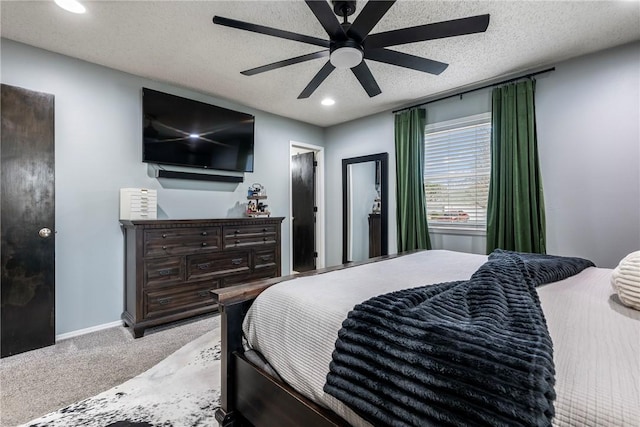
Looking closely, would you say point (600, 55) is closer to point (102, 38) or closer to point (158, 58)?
point (158, 58)

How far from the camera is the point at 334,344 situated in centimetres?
98

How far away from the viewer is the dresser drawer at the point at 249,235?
10.7 ft

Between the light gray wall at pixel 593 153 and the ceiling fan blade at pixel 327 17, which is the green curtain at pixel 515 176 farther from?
the ceiling fan blade at pixel 327 17

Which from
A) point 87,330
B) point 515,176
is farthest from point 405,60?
point 87,330

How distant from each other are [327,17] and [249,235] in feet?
8.06

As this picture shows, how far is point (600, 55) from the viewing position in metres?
2.62

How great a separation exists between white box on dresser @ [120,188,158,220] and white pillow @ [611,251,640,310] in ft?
11.2

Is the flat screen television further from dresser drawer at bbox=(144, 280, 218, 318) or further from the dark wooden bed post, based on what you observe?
the dark wooden bed post

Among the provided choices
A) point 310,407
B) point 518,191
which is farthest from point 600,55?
point 310,407

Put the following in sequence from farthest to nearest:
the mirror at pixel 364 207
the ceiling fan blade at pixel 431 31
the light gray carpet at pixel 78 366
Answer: the mirror at pixel 364 207 → the light gray carpet at pixel 78 366 → the ceiling fan blade at pixel 431 31

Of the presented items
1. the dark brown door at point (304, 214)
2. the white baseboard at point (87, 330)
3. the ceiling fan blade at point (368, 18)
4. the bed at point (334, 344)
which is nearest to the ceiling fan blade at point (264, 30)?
the ceiling fan blade at point (368, 18)

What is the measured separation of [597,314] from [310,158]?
4.50 m

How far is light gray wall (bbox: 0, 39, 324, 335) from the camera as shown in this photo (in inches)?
102

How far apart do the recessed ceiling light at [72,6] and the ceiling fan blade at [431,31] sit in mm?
1997
